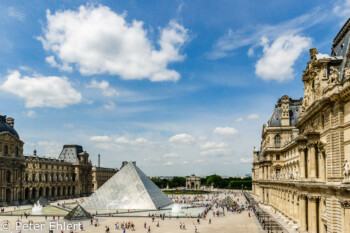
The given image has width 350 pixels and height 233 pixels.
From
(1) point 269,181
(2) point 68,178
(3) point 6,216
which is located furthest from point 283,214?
(2) point 68,178

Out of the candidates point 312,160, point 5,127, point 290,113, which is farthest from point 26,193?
point 312,160

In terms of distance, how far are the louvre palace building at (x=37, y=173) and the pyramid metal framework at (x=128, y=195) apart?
718 inches

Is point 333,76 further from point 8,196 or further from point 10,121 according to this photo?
point 10,121

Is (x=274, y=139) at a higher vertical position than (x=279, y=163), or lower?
higher

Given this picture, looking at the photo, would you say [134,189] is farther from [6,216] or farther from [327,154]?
[327,154]

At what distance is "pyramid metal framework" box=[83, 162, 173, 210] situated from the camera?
5822 cm

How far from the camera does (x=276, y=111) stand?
57.1 metres

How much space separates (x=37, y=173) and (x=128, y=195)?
31547 mm

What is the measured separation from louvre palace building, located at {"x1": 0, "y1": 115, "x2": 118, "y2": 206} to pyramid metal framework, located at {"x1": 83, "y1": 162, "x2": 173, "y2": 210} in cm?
1823

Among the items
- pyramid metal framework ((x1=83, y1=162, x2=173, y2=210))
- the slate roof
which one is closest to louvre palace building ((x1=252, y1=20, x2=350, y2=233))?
pyramid metal framework ((x1=83, y1=162, x2=173, y2=210))

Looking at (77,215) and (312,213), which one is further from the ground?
(312,213)

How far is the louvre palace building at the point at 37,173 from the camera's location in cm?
6731

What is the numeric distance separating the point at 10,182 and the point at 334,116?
205ft

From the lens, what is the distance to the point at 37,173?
267ft
